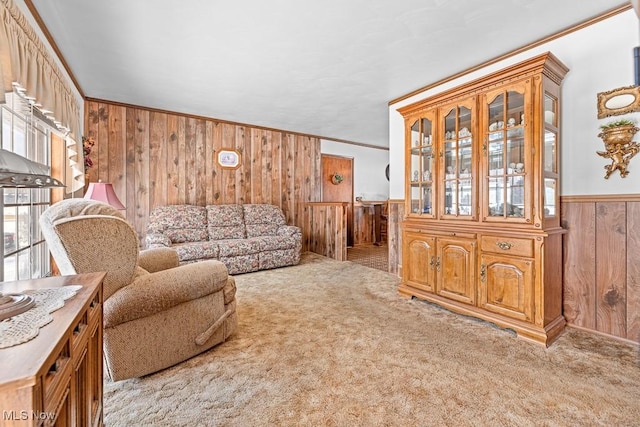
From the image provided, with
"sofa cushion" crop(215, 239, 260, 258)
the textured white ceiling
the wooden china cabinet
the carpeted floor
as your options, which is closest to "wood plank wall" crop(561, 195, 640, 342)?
the wooden china cabinet

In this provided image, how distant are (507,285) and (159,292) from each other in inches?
94.9

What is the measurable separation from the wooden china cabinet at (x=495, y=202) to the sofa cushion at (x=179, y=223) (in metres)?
2.95

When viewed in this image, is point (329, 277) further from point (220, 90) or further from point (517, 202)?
point (220, 90)

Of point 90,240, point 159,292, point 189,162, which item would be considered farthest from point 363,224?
point 90,240

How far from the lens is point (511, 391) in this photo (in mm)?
1511

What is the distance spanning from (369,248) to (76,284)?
5353 mm

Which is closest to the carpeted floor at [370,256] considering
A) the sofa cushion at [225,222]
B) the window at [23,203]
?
the sofa cushion at [225,222]

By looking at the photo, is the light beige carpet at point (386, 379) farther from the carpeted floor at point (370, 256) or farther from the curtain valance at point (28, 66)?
the carpeted floor at point (370, 256)

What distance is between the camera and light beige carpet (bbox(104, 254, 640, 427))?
135 cm

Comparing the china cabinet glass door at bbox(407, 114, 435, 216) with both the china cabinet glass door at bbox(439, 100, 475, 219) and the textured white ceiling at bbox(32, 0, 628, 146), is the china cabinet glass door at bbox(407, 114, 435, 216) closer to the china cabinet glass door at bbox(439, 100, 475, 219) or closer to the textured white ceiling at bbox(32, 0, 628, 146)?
the china cabinet glass door at bbox(439, 100, 475, 219)

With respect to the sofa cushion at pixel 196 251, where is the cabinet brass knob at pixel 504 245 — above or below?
above

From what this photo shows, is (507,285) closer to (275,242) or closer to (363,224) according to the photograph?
(275,242)

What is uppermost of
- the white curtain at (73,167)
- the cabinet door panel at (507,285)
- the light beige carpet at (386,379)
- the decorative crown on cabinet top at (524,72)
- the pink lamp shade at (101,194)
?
the decorative crown on cabinet top at (524,72)

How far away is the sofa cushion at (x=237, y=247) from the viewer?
3.81 meters
